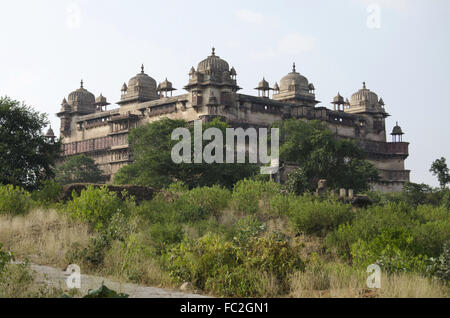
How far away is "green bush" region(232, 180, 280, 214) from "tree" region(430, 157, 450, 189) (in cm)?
3296

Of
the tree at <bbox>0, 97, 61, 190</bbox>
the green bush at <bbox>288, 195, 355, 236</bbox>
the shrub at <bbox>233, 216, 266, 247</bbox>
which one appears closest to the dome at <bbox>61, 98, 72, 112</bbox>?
the tree at <bbox>0, 97, 61, 190</bbox>

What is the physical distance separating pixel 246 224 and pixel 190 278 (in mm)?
5066

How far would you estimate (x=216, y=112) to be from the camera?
57812 mm

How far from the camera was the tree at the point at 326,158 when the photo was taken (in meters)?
45.8

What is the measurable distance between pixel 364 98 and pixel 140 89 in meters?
26.0

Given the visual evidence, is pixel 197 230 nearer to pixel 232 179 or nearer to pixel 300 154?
pixel 232 179

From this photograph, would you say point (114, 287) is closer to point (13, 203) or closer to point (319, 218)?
point (319, 218)

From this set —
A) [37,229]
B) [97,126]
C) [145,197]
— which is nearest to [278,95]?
[97,126]

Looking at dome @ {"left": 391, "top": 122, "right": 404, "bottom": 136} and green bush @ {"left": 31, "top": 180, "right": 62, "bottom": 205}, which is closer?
green bush @ {"left": 31, "top": 180, "right": 62, "bottom": 205}

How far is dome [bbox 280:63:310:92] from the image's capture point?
230 ft

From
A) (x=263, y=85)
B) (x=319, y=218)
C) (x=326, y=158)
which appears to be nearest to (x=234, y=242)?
(x=319, y=218)

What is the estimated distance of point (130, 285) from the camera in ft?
38.4

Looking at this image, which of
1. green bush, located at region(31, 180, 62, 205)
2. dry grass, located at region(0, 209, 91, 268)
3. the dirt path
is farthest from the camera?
green bush, located at region(31, 180, 62, 205)

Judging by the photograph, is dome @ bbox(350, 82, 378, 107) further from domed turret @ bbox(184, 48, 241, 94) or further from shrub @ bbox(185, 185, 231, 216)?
shrub @ bbox(185, 185, 231, 216)
